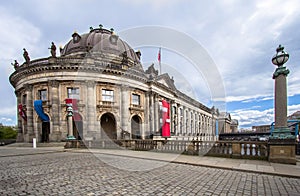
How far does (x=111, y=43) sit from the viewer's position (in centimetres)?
3662

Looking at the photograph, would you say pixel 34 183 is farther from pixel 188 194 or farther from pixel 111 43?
pixel 111 43

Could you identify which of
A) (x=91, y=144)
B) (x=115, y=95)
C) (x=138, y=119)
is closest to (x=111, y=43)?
(x=115, y=95)

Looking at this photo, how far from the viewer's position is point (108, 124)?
30344 mm

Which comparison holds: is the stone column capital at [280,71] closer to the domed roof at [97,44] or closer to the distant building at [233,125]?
the domed roof at [97,44]

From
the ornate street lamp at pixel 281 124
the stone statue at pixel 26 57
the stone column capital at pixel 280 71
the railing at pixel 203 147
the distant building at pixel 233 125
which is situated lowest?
the distant building at pixel 233 125

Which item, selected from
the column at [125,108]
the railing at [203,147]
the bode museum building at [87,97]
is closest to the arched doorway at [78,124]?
the bode museum building at [87,97]

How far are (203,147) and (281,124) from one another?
466cm

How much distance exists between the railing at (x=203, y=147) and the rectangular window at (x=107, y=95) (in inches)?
500

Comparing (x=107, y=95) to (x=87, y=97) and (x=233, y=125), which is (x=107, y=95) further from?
(x=233, y=125)

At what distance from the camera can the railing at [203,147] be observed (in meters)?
9.39

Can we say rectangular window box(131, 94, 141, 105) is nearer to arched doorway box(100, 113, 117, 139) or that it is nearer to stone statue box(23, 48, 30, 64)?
arched doorway box(100, 113, 117, 139)

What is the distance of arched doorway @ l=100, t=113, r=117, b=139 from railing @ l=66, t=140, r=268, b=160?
13.0 metres

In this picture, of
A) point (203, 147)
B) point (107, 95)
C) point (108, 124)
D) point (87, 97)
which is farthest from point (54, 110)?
point (203, 147)

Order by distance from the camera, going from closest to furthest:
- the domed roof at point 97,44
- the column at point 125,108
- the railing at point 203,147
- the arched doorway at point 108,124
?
1. the railing at point 203,147
2. the column at point 125,108
3. the arched doorway at point 108,124
4. the domed roof at point 97,44
